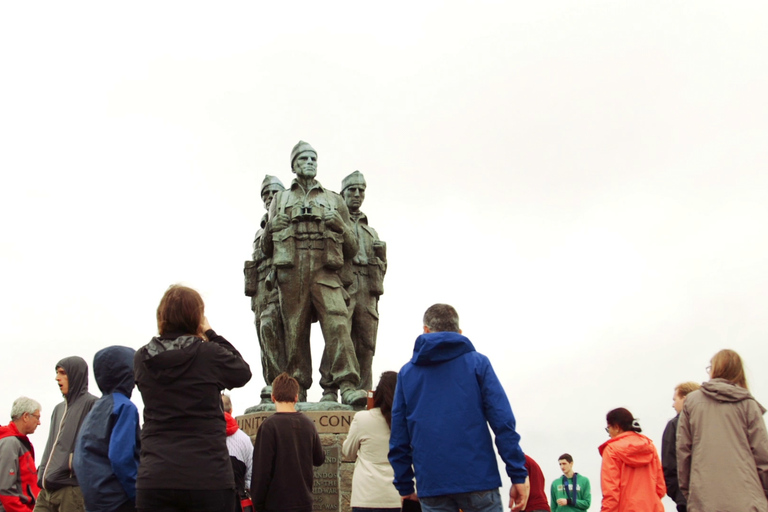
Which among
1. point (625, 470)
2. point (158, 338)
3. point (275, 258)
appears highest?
point (275, 258)

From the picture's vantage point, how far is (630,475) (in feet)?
24.4

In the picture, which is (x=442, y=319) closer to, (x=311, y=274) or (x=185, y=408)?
(x=185, y=408)

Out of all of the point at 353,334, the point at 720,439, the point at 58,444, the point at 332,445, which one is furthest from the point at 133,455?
the point at 353,334

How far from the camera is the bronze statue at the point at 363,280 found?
11.9 m

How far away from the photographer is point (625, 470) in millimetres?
7430

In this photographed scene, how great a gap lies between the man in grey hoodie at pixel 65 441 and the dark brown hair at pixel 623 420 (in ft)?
13.4

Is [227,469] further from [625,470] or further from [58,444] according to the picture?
[625,470]

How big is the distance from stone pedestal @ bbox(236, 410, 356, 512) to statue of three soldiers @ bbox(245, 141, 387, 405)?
2.19 ft

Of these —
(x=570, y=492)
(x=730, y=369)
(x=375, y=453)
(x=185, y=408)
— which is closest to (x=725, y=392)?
(x=730, y=369)

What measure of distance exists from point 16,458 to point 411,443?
411 cm

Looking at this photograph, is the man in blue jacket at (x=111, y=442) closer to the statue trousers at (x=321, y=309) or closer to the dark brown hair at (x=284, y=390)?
the dark brown hair at (x=284, y=390)

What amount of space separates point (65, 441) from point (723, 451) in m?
4.42

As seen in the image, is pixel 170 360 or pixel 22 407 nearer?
pixel 170 360

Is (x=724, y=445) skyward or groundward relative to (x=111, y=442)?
groundward
